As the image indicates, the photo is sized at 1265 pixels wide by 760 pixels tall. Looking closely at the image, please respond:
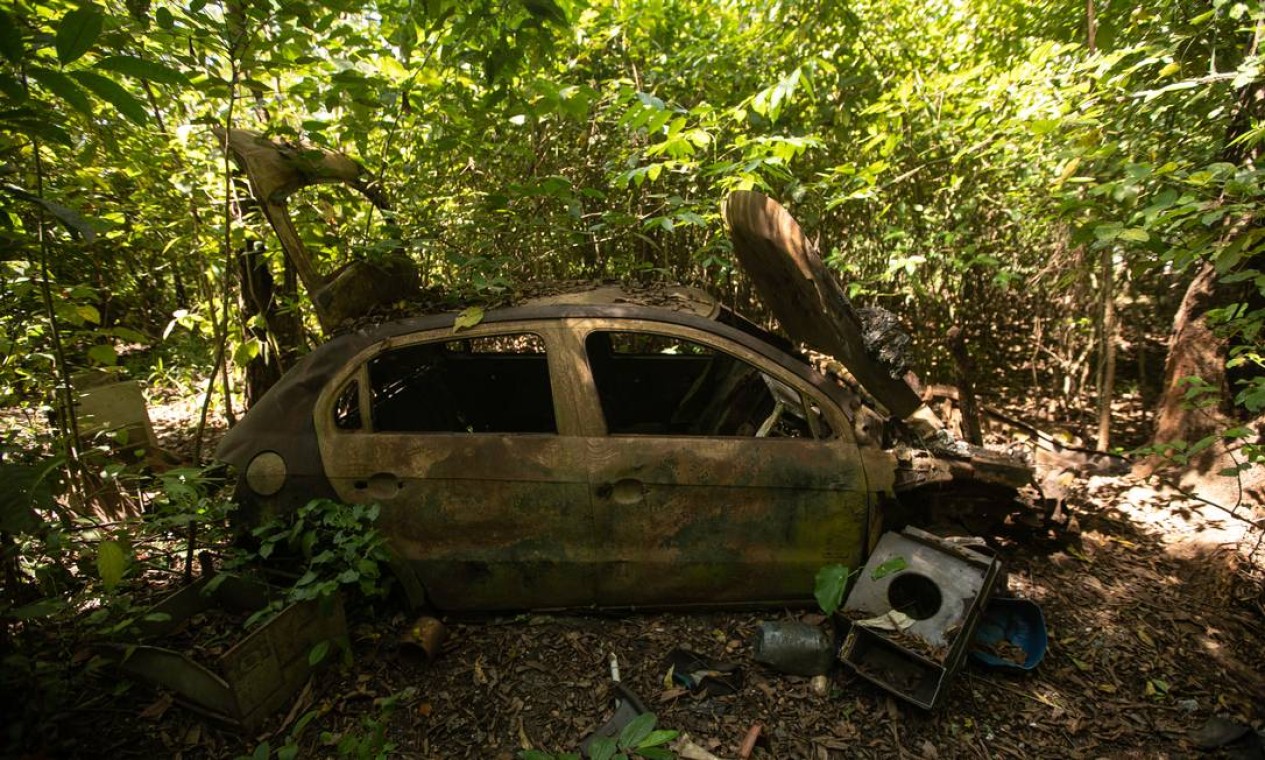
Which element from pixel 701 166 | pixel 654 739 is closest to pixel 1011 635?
pixel 654 739

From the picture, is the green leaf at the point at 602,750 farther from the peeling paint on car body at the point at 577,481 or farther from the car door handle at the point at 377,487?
the car door handle at the point at 377,487

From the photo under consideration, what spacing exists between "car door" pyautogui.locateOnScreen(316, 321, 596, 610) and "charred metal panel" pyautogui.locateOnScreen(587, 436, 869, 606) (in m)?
0.14

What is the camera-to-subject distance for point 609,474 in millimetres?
2539

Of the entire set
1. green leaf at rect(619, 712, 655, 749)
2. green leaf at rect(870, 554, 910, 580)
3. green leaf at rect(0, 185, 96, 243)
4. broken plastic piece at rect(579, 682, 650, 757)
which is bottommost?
broken plastic piece at rect(579, 682, 650, 757)

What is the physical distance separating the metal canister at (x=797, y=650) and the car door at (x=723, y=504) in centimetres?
23

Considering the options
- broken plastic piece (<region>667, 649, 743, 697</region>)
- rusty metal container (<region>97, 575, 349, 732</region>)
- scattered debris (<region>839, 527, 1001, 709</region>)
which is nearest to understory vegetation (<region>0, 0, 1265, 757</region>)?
rusty metal container (<region>97, 575, 349, 732</region>)

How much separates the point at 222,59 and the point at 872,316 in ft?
15.2

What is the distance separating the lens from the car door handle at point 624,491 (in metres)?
2.55

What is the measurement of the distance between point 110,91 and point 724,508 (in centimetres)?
253

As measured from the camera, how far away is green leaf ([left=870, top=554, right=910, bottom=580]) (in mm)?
2398

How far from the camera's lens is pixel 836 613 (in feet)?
8.18

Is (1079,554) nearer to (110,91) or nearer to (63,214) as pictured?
(110,91)

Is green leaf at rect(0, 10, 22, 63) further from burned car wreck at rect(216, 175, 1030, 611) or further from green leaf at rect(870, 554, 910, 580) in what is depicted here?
green leaf at rect(870, 554, 910, 580)

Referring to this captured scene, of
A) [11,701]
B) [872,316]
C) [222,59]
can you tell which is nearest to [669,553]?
[872,316]
